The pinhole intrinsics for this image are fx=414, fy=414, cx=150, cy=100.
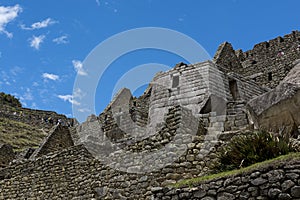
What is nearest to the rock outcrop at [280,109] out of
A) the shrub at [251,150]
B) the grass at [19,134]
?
the shrub at [251,150]

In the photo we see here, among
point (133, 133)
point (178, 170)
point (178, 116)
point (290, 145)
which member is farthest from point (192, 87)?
point (290, 145)

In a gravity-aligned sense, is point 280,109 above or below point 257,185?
above

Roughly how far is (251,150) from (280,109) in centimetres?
199

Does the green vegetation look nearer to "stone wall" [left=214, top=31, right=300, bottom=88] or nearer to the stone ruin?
"stone wall" [left=214, top=31, right=300, bottom=88]

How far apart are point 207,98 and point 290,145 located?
654cm

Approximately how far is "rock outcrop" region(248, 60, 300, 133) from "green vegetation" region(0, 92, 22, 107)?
6753 cm

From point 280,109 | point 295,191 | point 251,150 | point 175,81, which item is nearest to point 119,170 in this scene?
point 251,150

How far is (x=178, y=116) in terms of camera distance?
10.5 m

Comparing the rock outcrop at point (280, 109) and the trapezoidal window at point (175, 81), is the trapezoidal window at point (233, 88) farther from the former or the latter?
the rock outcrop at point (280, 109)

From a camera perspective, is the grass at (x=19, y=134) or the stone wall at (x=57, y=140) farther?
the grass at (x=19, y=134)

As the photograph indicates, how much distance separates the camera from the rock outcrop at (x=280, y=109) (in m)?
9.48

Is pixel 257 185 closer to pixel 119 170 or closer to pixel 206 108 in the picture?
pixel 119 170

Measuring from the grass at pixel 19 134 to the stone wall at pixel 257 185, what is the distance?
3216cm

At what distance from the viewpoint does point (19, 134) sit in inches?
1823
